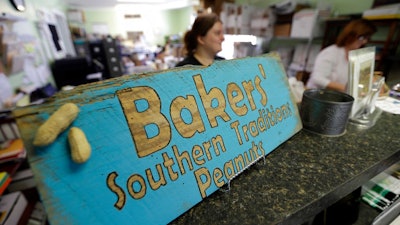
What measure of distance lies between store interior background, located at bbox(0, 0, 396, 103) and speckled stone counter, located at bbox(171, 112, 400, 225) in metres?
2.07

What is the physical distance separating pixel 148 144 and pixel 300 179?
0.34 metres

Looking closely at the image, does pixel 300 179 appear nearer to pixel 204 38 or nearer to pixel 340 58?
pixel 204 38

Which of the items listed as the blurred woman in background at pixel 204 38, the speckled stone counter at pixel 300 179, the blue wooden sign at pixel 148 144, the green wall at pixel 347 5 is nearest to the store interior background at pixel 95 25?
the green wall at pixel 347 5

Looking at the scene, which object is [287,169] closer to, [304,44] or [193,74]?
[193,74]

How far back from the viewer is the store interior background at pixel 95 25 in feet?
6.53

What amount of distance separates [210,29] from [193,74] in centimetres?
105

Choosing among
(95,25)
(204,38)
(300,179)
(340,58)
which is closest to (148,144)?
(300,179)

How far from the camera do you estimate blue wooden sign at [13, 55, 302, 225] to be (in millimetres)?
251

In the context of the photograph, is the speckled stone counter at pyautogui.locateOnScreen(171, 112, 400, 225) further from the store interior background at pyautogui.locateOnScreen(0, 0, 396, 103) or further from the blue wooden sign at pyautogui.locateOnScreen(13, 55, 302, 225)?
the store interior background at pyautogui.locateOnScreen(0, 0, 396, 103)

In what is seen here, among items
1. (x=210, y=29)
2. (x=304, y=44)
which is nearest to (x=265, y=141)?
(x=210, y=29)

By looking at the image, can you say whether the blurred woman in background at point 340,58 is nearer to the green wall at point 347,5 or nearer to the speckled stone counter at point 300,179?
the green wall at point 347,5

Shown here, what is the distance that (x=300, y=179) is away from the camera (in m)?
0.43

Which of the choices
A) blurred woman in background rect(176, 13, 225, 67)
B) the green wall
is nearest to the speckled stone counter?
blurred woman in background rect(176, 13, 225, 67)

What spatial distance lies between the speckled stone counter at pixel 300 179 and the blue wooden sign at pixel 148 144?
3 cm
